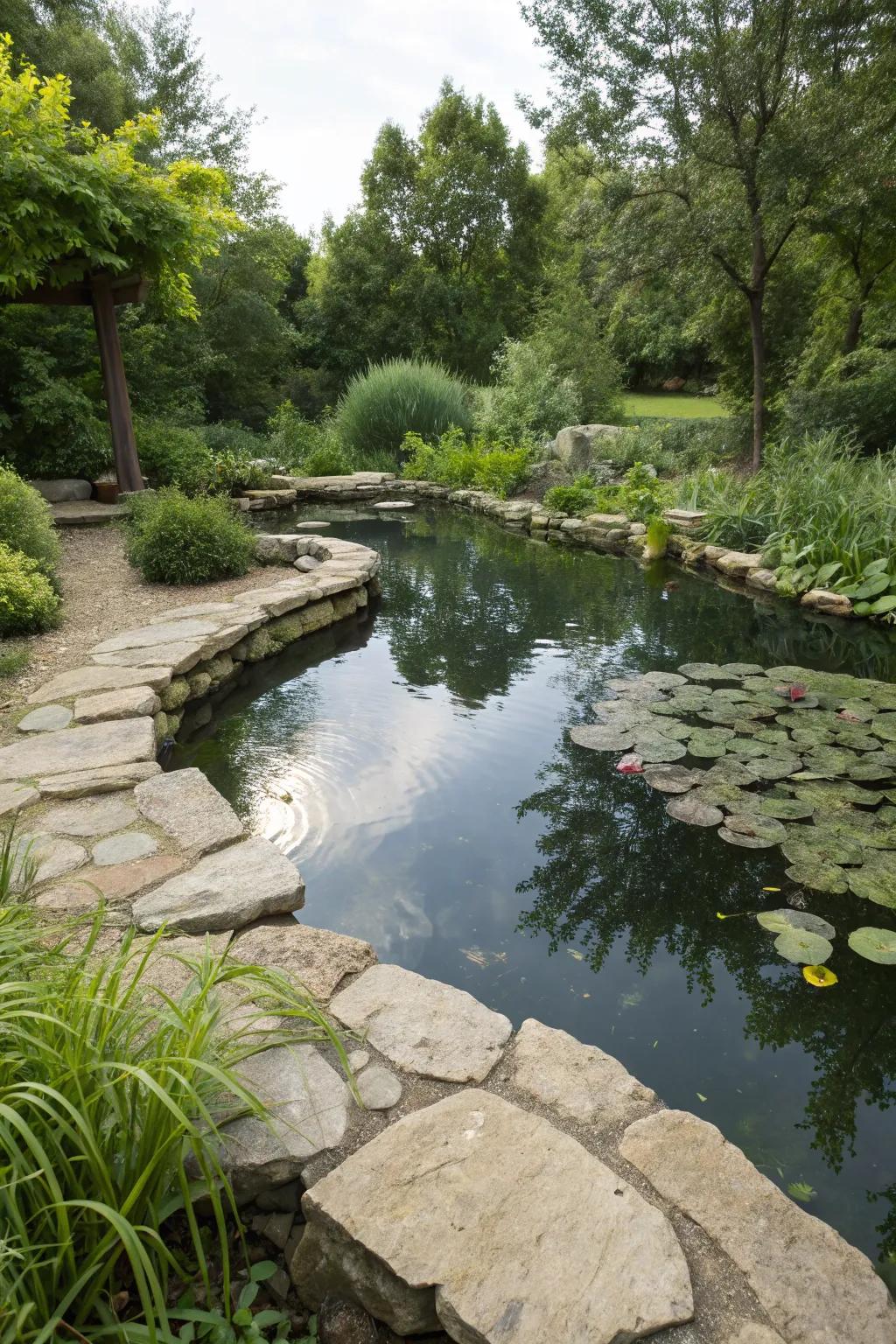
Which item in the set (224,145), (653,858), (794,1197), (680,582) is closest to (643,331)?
(224,145)

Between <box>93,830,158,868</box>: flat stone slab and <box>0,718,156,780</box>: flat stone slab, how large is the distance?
50cm

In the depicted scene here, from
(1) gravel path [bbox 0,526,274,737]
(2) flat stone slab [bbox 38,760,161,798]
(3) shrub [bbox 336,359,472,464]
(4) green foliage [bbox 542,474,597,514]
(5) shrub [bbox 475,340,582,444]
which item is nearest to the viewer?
(2) flat stone slab [bbox 38,760,161,798]

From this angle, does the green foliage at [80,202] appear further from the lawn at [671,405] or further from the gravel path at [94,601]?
the lawn at [671,405]

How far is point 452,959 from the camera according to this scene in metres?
2.08

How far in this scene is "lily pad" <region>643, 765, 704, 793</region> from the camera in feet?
9.53

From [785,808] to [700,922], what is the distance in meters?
0.70

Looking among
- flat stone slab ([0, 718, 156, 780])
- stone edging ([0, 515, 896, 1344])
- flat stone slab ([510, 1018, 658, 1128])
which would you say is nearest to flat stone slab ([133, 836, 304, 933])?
stone edging ([0, 515, 896, 1344])

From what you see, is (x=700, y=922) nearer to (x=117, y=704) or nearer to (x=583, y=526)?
(x=117, y=704)

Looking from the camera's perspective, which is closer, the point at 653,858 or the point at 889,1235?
the point at 889,1235

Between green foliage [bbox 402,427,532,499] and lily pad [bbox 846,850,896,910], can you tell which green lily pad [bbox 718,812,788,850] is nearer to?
lily pad [bbox 846,850,896,910]

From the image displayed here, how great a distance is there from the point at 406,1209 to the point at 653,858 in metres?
1.59

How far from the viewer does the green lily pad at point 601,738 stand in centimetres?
325

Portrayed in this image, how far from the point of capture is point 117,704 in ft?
10.1

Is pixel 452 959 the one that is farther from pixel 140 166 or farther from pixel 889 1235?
pixel 140 166
